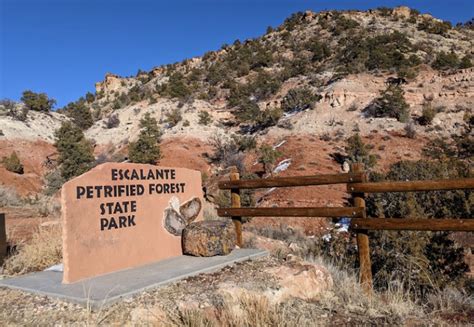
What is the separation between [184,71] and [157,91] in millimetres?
8892

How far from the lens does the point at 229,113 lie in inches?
1416

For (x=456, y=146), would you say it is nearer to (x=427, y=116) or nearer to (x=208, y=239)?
(x=427, y=116)

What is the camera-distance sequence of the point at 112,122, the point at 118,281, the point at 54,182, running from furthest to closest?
the point at 112,122
the point at 54,182
the point at 118,281

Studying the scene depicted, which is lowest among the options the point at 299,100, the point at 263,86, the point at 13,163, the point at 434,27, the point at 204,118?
the point at 13,163

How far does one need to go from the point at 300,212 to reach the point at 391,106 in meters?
22.3

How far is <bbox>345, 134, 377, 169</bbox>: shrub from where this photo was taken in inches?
822

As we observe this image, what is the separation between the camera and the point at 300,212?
6766 mm

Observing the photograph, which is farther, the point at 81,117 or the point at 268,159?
the point at 81,117

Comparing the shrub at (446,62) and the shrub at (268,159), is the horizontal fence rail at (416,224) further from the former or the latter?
the shrub at (446,62)

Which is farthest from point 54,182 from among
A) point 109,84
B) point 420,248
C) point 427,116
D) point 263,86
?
point 109,84

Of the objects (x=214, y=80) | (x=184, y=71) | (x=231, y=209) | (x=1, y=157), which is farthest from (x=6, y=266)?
(x=184, y=71)

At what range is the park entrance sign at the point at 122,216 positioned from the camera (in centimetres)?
539

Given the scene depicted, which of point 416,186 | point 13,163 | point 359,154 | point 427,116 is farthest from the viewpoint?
point 13,163

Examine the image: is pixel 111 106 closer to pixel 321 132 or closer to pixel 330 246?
pixel 321 132
